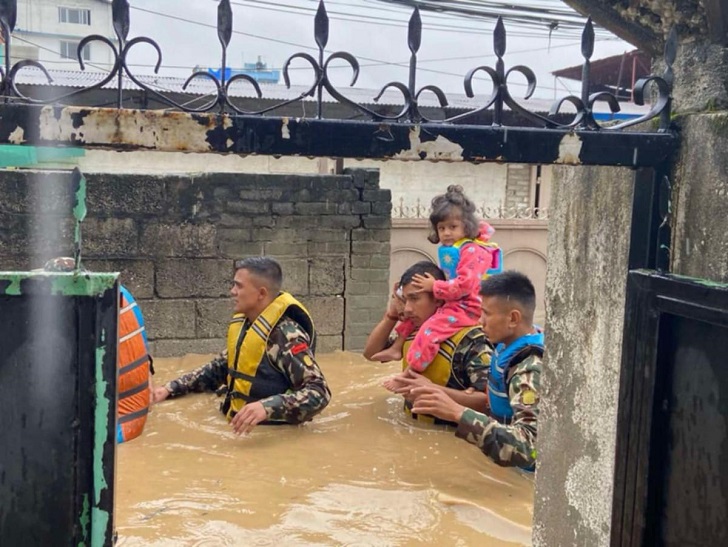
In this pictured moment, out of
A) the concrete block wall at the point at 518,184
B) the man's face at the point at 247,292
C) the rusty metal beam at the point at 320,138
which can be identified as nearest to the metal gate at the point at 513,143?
the rusty metal beam at the point at 320,138

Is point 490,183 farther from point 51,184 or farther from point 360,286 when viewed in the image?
point 51,184

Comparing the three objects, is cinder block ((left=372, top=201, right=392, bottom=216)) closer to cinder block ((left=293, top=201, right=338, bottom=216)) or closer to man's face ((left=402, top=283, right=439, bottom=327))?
cinder block ((left=293, top=201, right=338, bottom=216))

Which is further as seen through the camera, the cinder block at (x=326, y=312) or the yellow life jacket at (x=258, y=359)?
the cinder block at (x=326, y=312)

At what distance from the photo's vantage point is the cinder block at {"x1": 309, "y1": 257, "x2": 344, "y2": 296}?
7.00m

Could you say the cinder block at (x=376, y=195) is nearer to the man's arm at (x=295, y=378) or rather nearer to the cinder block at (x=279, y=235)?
the cinder block at (x=279, y=235)

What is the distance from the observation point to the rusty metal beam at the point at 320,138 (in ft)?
5.08

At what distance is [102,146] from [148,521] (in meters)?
2.43

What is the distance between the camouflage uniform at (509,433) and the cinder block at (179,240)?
12.5ft

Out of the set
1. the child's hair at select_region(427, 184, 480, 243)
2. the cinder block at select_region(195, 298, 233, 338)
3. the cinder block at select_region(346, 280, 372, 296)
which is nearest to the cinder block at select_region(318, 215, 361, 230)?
the cinder block at select_region(346, 280, 372, 296)

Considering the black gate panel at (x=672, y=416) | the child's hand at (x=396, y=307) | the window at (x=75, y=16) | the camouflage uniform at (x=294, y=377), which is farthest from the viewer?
the window at (x=75, y=16)

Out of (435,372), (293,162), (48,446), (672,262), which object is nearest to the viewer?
(48,446)

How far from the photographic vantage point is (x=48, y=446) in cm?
146

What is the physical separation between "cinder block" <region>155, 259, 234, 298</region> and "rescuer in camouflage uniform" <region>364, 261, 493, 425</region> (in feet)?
6.55

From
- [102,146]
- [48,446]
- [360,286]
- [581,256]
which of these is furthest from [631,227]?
[360,286]
